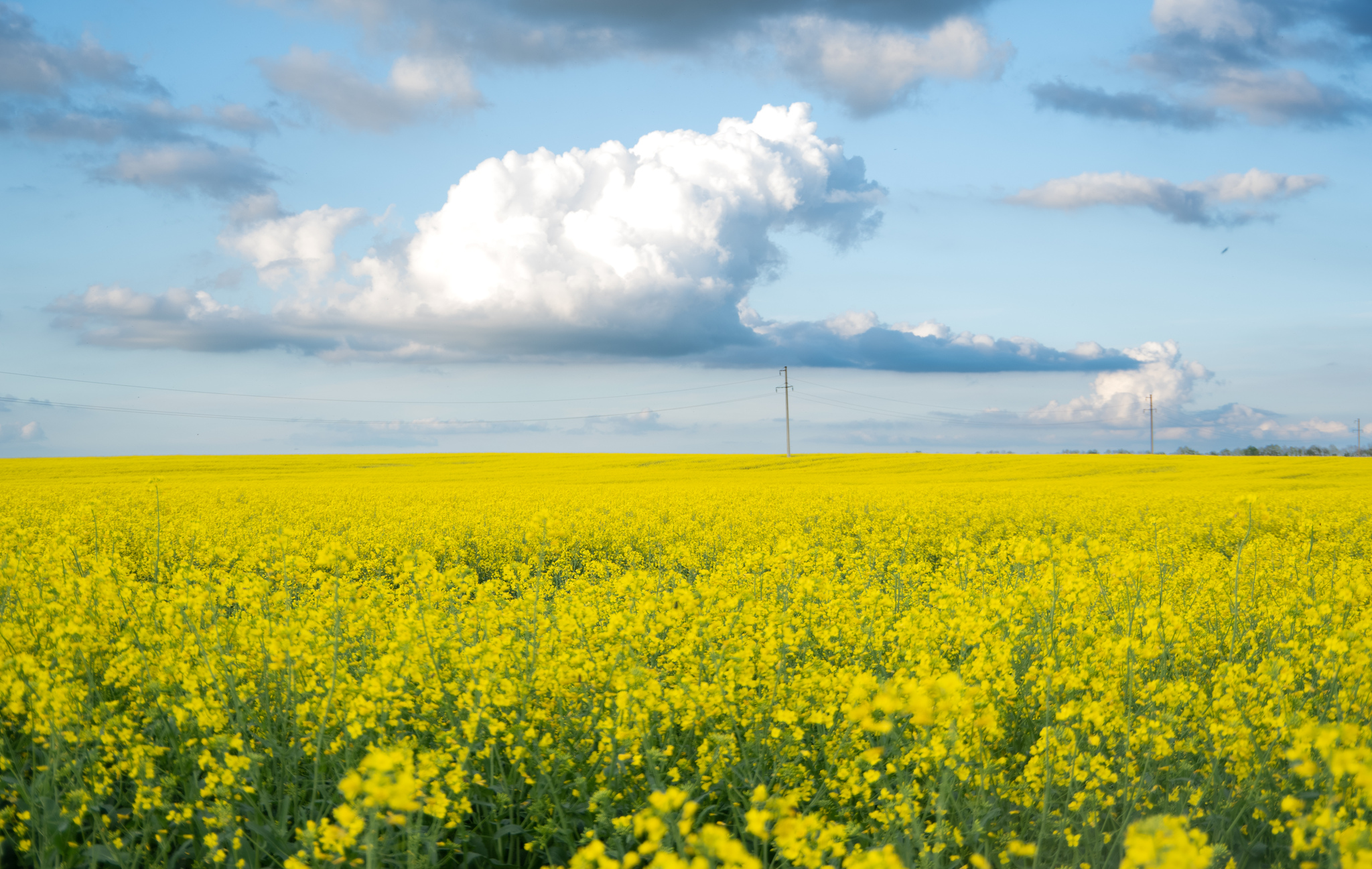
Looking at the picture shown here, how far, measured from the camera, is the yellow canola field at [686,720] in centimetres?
297

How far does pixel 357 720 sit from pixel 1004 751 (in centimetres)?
355

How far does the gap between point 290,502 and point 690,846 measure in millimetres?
20280

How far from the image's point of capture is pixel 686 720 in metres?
3.85

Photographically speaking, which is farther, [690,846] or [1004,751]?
[1004,751]

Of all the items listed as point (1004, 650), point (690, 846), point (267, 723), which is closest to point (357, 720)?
point (267, 723)

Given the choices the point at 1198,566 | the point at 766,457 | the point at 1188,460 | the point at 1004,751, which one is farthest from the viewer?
the point at 766,457

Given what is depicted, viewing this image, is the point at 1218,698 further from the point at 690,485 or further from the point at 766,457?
the point at 766,457

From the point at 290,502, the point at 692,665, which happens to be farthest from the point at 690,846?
the point at 290,502

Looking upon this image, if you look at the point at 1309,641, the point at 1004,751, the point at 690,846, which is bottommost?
the point at 1004,751

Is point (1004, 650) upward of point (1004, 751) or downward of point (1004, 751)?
upward

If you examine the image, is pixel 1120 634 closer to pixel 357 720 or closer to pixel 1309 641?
pixel 1309 641

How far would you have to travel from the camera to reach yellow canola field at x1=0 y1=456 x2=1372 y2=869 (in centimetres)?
297

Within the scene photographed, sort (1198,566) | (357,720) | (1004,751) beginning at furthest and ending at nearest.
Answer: (1198,566) → (1004,751) → (357,720)

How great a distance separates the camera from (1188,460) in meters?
43.1
